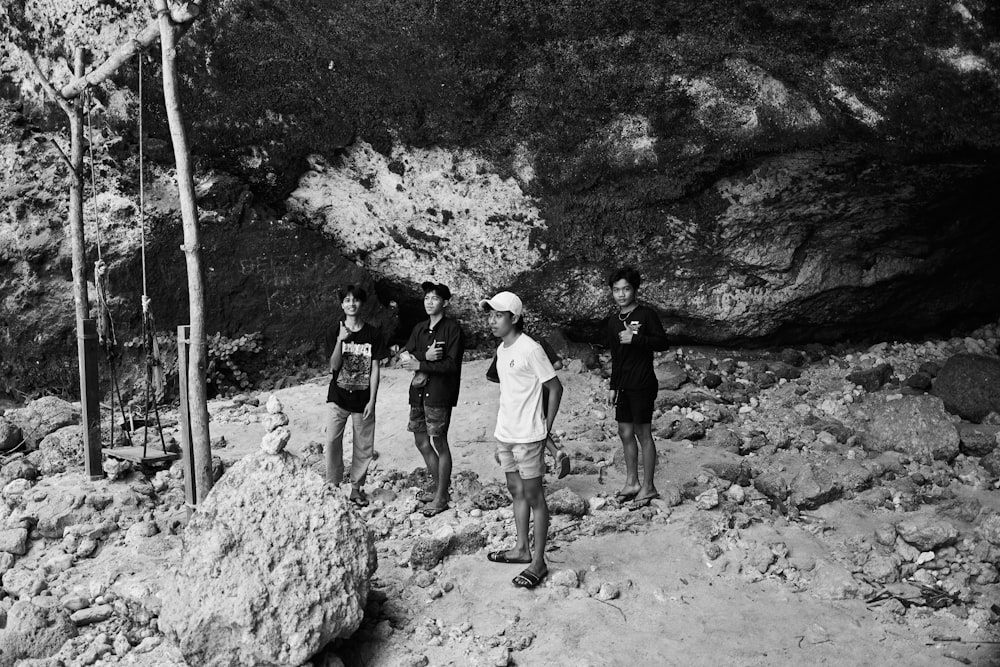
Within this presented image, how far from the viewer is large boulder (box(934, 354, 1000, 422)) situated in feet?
25.3

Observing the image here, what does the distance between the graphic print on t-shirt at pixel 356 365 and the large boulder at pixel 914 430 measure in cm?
411

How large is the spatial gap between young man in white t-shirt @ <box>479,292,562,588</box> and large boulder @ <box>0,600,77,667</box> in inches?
98.2

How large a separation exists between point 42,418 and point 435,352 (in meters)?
4.27

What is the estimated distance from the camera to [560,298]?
975 cm

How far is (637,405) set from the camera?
6.21 meters

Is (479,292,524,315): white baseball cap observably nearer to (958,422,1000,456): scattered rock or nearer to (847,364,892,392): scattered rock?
(958,422,1000,456): scattered rock

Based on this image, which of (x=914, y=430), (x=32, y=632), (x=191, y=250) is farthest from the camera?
(x=914, y=430)

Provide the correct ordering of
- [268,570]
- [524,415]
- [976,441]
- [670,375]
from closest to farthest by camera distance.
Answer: [268,570] → [524,415] → [976,441] → [670,375]

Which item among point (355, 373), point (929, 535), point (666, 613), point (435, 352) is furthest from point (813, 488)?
point (355, 373)

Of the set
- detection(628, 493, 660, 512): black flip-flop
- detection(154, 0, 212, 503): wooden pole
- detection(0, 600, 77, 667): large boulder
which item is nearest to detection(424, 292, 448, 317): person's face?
detection(154, 0, 212, 503): wooden pole

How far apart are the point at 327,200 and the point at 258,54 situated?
1.70 meters

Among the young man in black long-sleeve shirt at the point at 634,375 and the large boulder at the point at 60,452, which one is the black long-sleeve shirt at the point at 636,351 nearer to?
the young man in black long-sleeve shirt at the point at 634,375

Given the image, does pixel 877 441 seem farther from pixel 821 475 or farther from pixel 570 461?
pixel 570 461

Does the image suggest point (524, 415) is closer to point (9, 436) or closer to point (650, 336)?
point (650, 336)
